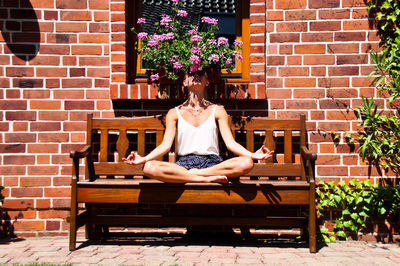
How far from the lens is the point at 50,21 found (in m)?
4.06

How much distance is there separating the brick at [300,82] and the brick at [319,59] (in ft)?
0.56

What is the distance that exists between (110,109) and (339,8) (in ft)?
8.29

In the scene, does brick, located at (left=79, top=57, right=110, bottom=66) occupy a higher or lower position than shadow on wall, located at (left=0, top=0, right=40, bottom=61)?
lower

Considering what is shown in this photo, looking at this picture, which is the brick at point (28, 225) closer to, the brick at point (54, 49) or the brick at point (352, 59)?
the brick at point (54, 49)

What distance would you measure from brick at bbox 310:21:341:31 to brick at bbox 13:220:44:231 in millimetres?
3380

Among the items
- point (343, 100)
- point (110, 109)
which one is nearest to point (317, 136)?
point (343, 100)

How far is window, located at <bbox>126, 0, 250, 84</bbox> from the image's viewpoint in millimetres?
4199

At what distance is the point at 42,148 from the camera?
4059 millimetres

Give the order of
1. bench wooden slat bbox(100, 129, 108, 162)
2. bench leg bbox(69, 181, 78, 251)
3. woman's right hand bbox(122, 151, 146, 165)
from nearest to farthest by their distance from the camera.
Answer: woman's right hand bbox(122, 151, 146, 165) < bench leg bbox(69, 181, 78, 251) < bench wooden slat bbox(100, 129, 108, 162)

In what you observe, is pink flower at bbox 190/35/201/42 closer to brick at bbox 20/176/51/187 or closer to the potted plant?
the potted plant

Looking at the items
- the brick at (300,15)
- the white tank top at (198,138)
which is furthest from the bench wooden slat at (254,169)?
the brick at (300,15)

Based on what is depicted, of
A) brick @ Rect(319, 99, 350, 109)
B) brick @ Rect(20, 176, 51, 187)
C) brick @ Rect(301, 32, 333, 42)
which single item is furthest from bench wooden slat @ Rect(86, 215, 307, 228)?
brick @ Rect(301, 32, 333, 42)

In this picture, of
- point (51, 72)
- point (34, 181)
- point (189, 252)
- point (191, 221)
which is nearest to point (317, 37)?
point (191, 221)

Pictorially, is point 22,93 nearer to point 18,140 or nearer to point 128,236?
point 18,140
